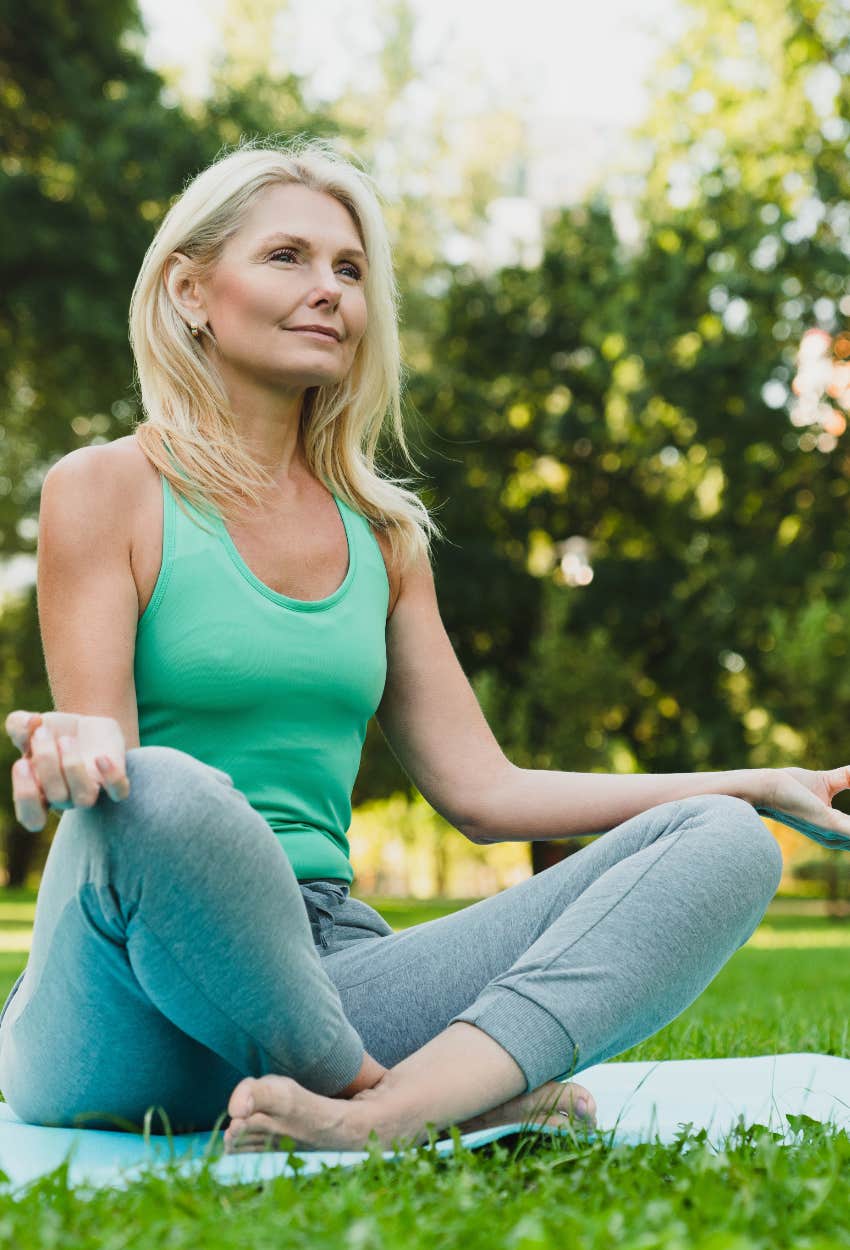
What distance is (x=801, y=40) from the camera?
A: 17469 mm

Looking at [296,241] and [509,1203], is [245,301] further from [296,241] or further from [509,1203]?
[509,1203]

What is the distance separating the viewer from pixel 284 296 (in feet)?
8.25

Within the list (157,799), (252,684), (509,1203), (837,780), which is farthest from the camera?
(837,780)

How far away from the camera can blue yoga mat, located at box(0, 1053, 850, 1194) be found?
69.2 inches

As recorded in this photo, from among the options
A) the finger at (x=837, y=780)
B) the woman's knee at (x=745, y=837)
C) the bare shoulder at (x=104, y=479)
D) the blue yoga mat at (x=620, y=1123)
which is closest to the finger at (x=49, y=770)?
the blue yoga mat at (x=620, y=1123)

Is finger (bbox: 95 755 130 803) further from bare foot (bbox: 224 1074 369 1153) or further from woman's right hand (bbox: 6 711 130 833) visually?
bare foot (bbox: 224 1074 369 1153)

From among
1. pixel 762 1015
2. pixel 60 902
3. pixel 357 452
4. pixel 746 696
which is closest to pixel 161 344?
pixel 357 452

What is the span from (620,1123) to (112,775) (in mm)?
1020

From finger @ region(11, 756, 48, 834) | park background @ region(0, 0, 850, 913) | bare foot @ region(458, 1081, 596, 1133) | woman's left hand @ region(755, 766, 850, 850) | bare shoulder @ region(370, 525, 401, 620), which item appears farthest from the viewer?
park background @ region(0, 0, 850, 913)

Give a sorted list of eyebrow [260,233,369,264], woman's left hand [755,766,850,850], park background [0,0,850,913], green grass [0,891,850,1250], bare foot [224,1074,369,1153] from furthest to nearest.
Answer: park background [0,0,850,913] → eyebrow [260,233,369,264] → woman's left hand [755,766,850,850] → bare foot [224,1074,369,1153] → green grass [0,891,850,1250]

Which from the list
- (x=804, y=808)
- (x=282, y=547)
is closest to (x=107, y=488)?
(x=282, y=547)

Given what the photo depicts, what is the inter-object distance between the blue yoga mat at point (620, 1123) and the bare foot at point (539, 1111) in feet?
0.08

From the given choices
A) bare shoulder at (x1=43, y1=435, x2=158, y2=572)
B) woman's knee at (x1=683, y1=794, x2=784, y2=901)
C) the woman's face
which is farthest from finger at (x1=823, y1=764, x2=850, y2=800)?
bare shoulder at (x1=43, y1=435, x2=158, y2=572)

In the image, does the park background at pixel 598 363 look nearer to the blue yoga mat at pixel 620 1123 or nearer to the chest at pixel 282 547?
the chest at pixel 282 547
